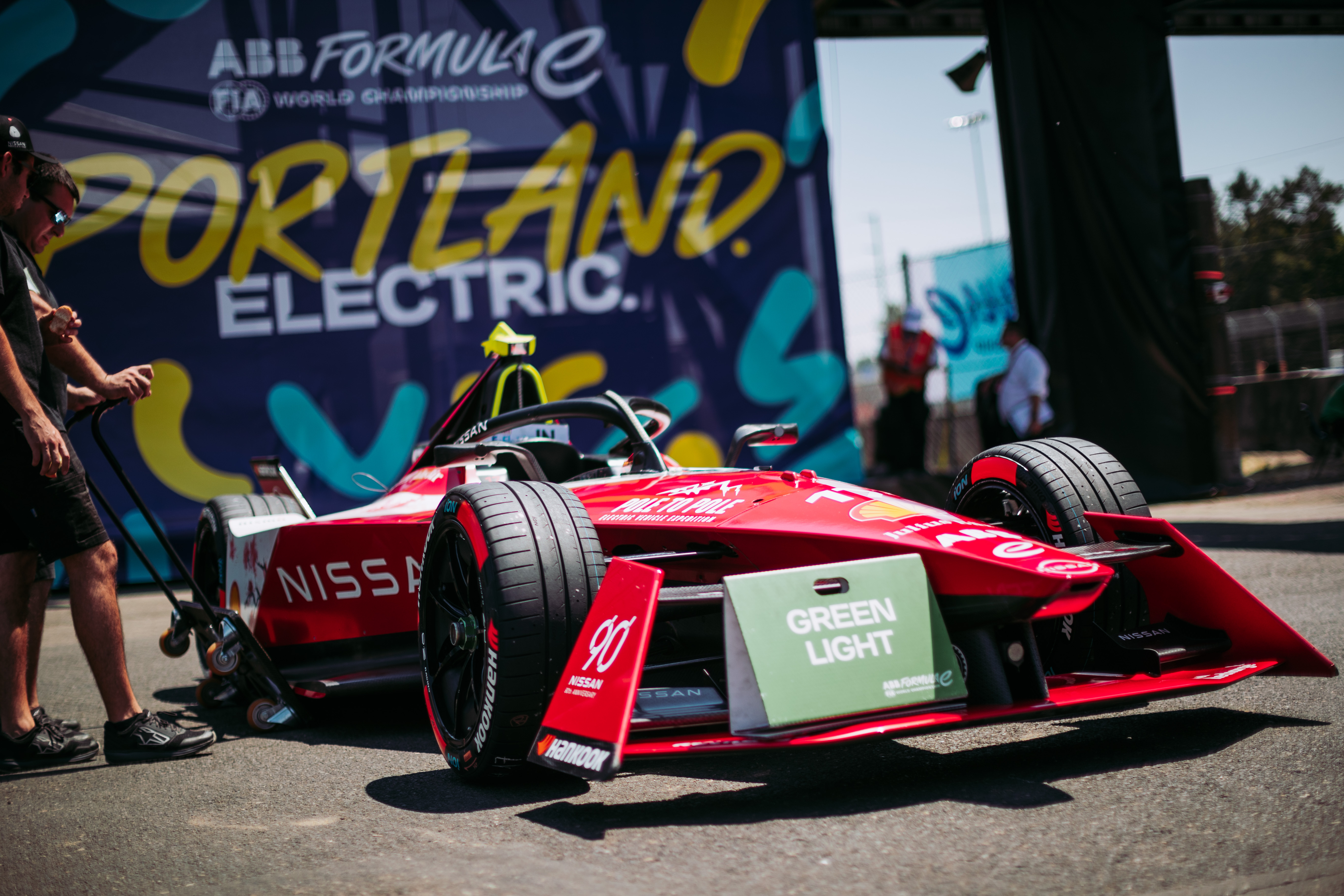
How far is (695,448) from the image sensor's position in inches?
428

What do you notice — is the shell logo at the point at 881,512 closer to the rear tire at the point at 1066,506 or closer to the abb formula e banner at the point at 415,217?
the rear tire at the point at 1066,506

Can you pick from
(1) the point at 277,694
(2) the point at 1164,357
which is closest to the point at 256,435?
(1) the point at 277,694

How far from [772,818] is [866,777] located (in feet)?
1.43

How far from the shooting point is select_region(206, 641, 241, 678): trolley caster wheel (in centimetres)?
427

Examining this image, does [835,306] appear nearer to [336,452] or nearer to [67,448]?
[336,452]

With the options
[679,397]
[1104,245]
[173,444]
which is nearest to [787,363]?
[679,397]

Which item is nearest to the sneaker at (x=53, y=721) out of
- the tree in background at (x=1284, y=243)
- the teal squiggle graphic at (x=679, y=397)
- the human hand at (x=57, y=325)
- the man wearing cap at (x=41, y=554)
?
the man wearing cap at (x=41, y=554)

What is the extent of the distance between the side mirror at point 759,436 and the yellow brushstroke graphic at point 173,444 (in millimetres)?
6957

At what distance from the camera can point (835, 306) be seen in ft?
Answer: 36.4

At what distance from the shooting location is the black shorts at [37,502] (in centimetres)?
380

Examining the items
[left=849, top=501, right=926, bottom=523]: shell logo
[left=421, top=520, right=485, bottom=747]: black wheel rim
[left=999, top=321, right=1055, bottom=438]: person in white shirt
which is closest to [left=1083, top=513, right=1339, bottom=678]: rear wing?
[left=849, top=501, right=926, bottom=523]: shell logo

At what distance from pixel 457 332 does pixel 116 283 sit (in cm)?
296

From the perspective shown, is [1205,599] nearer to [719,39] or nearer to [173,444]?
[719,39]

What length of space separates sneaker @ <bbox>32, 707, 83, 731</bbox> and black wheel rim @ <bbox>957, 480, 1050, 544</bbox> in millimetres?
3201
